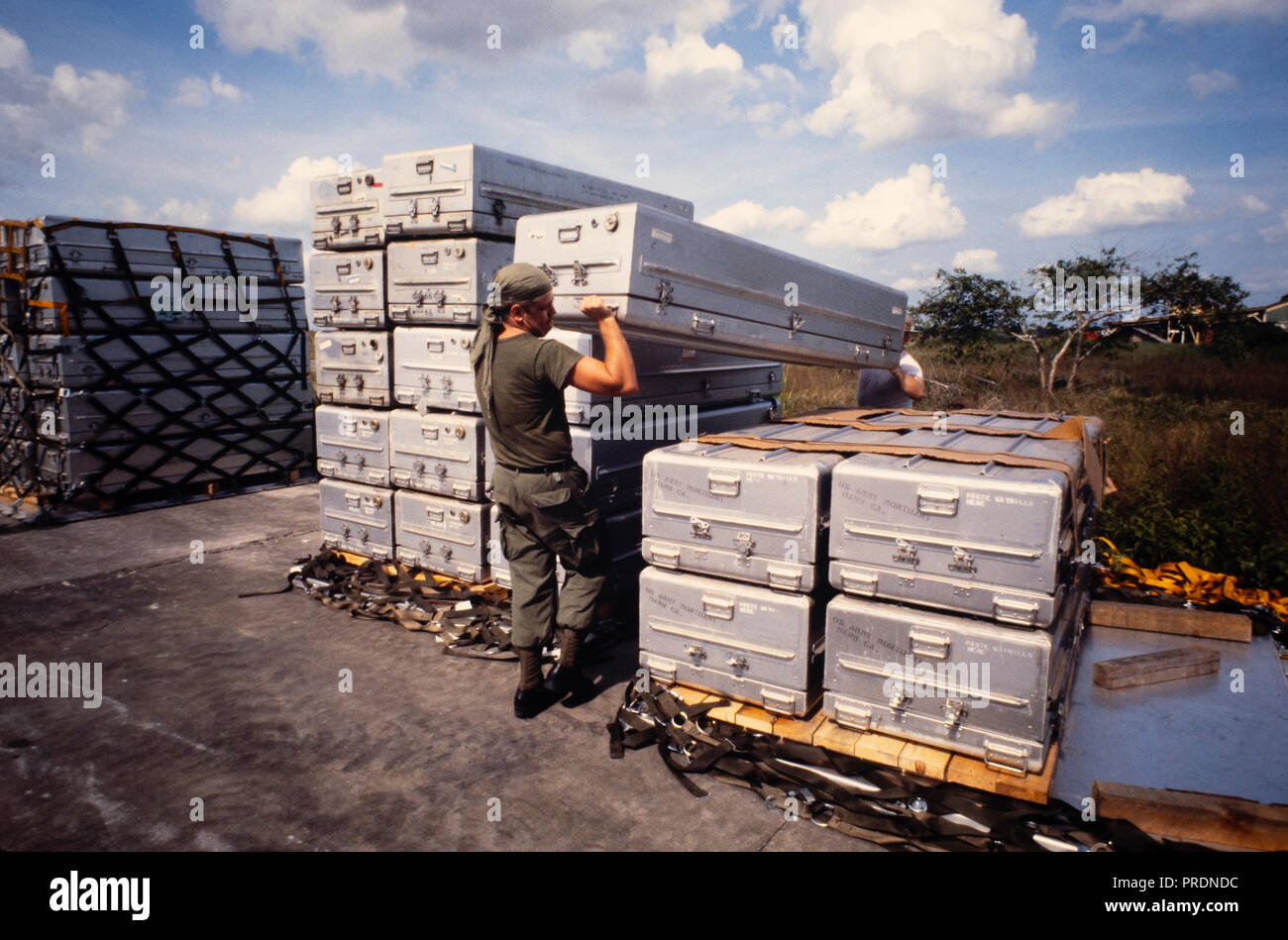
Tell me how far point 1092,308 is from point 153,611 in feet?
55.4

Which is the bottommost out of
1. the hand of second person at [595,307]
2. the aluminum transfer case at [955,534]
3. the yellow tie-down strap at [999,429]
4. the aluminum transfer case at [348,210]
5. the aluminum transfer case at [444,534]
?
the aluminum transfer case at [444,534]

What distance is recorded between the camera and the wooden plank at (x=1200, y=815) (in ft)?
9.94

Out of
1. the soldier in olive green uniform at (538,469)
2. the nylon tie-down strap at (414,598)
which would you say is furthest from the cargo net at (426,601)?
the soldier in olive green uniform at (538,469)

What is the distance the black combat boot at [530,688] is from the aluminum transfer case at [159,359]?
25.9 feet

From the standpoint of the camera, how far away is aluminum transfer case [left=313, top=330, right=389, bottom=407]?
6.52 m

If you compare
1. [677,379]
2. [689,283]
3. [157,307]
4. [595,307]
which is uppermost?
[157,307]

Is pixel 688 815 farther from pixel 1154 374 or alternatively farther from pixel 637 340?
pixel 1154 374

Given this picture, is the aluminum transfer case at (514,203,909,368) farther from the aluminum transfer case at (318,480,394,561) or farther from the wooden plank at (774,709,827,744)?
the aluminum transfer case at (318,480,394,561)

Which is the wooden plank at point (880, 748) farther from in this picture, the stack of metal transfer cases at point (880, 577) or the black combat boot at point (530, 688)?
the black combat boot at point (530, 688)

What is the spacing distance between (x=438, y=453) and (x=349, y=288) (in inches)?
72.0

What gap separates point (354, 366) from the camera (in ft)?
22.0

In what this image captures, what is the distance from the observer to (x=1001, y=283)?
16047 millimetres

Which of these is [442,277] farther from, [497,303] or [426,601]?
[426,601]

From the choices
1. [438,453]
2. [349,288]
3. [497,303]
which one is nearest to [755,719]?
[497,303]
